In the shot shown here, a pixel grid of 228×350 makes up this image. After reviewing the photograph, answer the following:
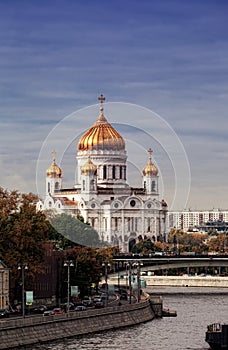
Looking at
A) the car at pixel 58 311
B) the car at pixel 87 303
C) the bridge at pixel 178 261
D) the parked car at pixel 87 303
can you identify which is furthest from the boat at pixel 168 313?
the bridge at pixel 178 261

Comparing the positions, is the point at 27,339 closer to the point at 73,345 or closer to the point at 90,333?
the point at 73,345

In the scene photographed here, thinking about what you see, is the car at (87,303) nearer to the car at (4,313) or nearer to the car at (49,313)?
the car at (49,313)

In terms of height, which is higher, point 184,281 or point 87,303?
point 184,281

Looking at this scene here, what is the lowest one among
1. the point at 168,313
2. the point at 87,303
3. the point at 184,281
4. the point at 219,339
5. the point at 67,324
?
the point at 219,339

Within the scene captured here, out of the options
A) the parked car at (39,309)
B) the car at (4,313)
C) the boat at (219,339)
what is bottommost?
the boat at (219,339)

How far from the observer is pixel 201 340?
271ft

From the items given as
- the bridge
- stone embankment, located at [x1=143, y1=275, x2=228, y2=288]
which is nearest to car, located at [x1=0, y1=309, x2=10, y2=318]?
the bridge

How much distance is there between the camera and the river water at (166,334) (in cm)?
7831

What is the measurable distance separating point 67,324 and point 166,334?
744 cm

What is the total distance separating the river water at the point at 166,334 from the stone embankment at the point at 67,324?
59 cm

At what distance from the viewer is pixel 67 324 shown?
81.5 meters

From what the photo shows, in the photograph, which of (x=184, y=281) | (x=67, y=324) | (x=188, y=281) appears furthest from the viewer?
(x=188, y=281)

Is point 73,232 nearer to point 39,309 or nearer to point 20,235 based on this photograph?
point 20,235

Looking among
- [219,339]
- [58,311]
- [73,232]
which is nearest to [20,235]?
[58,311]
